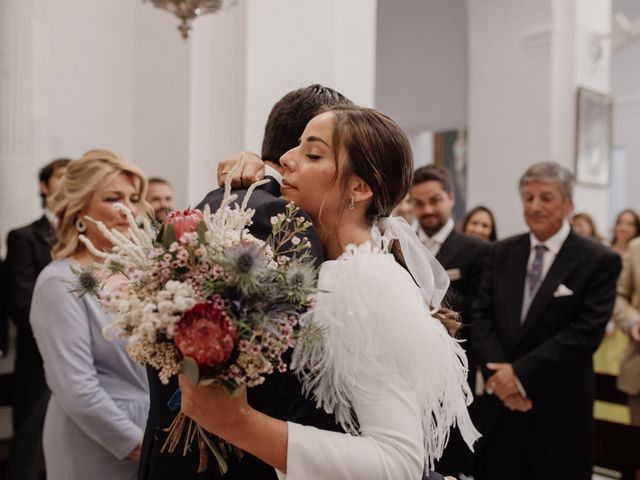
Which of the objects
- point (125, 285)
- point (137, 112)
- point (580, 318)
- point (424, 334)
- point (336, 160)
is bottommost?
point (580, 318)

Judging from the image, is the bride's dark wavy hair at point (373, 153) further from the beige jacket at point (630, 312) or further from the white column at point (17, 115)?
the white column at point (17, 115)

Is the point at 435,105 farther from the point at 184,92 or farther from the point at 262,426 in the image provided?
the point at 262,426

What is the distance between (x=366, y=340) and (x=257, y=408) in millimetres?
295

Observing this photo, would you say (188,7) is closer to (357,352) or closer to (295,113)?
(295,113)

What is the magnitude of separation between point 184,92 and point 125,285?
4150 mm

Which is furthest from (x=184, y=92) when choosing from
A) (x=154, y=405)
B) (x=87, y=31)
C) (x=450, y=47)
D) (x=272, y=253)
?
(x=450, y=47)

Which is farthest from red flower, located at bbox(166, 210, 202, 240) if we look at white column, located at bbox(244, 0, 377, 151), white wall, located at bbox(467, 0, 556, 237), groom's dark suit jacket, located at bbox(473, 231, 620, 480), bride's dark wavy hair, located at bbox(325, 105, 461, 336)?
white wall, located at bbox(467, 0, 556, 237)

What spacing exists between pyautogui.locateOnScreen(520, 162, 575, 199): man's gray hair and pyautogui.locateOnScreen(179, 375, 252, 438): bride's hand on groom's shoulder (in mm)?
3027

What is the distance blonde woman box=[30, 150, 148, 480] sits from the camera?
242cm

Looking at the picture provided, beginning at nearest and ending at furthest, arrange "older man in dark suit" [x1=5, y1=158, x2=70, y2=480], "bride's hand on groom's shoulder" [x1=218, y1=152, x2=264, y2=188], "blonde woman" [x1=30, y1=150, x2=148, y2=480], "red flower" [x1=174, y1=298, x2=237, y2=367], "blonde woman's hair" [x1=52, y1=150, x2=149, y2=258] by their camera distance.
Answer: "red flower" [x1=174, y1=298, x2=237, y2=367] → "bride's hand on groom's shoulder" [x1=218, y1=152, x2=264, y2=188] → "blonde woman" [x1=30, y1=150, x2=148, y2=480] → "blonde woman's hair" [x1=52, y1=150, x2=149, y2=258] → "older man in dark suit" [x1=5, y1=158, x2=70, y2=480]

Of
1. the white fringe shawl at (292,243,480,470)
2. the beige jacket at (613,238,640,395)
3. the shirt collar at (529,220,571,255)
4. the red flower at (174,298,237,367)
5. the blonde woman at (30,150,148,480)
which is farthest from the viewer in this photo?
the beige jacket at (613,238,640,395)

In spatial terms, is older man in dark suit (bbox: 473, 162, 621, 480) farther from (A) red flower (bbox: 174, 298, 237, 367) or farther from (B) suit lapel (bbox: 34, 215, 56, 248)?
(A) red flower (bbox: 174, 298, 237, 367)

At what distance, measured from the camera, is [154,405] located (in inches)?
69.0

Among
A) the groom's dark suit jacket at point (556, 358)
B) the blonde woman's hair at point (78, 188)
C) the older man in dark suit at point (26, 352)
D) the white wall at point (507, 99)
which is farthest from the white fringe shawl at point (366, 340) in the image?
the white wall at point (507, 99)
